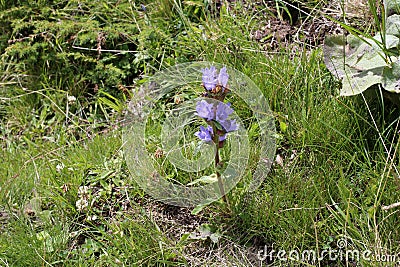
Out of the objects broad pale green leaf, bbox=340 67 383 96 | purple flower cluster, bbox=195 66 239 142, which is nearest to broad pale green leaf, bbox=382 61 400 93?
broad pale green leaf, bbox=340 67 383 96

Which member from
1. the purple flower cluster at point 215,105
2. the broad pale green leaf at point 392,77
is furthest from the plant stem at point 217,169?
the broad pale green leaf at point 392,77

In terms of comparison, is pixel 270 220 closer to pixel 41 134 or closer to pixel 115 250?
pixel 115 250

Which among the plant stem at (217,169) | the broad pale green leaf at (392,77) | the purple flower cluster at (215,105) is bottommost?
the plant stem at (217,169)

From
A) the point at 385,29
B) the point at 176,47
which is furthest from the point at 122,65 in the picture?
the point at 385,29

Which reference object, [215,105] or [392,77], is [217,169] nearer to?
[215,105]

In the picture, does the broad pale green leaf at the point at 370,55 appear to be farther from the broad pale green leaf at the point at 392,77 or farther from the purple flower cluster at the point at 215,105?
the purple flower cluster at the point at 215,105

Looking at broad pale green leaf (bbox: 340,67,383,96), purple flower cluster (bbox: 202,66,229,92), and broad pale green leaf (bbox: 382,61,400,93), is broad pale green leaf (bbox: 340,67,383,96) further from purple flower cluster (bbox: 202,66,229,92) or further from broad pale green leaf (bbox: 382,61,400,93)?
purple flower cluster (bbox: 202,66,229,92)

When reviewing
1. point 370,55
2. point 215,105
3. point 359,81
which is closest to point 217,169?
point 215,105
